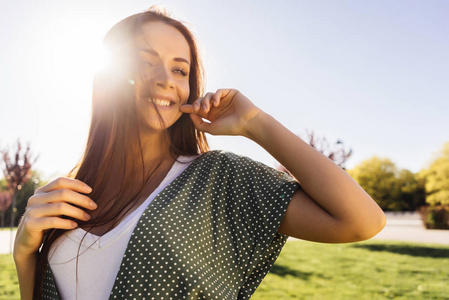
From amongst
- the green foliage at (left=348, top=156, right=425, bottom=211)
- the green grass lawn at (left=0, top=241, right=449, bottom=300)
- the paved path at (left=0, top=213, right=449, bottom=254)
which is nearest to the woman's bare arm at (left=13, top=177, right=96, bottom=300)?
the green grass lawn at (left=0, top=241, right=449, bottom=300)

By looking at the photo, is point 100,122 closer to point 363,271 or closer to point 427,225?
point 363,271

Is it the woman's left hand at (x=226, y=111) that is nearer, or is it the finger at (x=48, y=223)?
the finger at (x=48, y=223)

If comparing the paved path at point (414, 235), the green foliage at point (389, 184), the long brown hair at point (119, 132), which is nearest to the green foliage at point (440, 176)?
the green foliage at point (389, 184)

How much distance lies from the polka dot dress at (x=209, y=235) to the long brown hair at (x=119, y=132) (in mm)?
245

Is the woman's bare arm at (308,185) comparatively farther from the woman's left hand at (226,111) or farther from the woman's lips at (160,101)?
the woman's lips at (160,101)

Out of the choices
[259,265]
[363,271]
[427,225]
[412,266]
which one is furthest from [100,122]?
[427,225]

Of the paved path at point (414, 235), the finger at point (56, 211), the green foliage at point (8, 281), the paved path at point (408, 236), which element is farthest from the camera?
the paved path at point (414, 235)

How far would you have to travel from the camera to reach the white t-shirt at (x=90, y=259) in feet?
4.44

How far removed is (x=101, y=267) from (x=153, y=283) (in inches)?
9.1

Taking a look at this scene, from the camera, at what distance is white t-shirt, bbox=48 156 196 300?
1.35 metres

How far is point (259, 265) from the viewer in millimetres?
1445

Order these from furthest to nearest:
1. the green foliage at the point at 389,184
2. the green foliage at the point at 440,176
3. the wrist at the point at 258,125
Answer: the green foliage at the point at 389,184
the green foliage at the point at 440,176
the wrist at the point at 258,125

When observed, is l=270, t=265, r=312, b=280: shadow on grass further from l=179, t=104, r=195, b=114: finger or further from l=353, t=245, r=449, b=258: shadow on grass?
l=179, t=104, r=195, b=114: finger

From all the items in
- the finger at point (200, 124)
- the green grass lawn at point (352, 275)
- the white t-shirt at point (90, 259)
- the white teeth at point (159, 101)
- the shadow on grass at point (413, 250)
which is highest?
the white teeth at point (159, 101)
